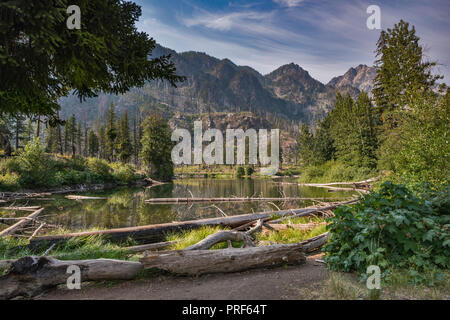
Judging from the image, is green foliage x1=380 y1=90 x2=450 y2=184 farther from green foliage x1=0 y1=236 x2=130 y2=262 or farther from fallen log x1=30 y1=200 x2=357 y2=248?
green foliage x1=0 y1=236 x2=130 y2=262

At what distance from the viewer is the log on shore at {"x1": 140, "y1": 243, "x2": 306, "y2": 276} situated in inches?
182

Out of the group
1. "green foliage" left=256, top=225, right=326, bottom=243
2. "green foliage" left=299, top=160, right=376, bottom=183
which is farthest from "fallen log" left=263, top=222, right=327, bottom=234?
"green foliage" left=299, top=160, right=376, bottom=183

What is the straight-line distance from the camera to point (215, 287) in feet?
13.2

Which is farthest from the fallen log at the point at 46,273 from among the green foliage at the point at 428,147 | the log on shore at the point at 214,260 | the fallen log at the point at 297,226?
the green foliage at the point at 428,147

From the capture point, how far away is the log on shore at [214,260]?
15.2 feet

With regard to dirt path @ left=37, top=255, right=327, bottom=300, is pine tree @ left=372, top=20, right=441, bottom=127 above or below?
above

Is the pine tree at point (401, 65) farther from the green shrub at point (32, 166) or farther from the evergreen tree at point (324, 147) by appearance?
the green shrub at point (32, 166)

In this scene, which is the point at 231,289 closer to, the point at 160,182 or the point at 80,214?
the point at 80,214

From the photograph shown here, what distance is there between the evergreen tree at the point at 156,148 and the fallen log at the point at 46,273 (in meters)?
52.1

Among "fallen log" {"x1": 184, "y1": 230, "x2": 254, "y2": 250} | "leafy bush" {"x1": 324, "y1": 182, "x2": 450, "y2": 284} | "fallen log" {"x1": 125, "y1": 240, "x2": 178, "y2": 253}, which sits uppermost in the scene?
"leafy bush" {"x1": 324, "y1": 182, "x2": 450, "y2": 284}

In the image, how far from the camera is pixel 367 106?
4309cm

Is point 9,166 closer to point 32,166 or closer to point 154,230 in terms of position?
point 32,166

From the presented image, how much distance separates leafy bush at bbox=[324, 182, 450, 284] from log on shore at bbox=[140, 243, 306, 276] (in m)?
1.16

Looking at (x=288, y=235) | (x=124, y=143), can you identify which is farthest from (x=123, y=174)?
(x=288, y=235)
